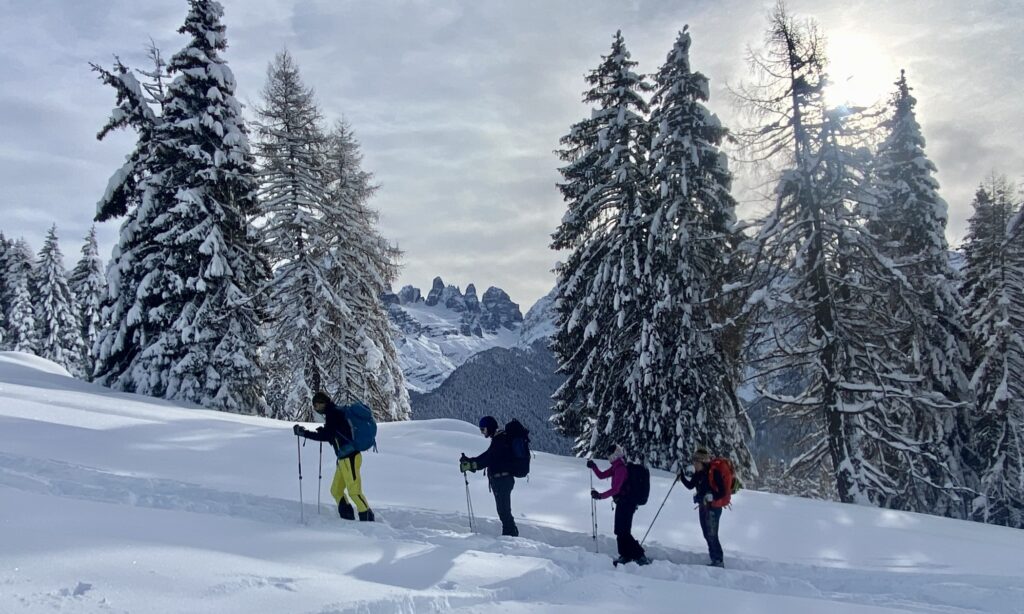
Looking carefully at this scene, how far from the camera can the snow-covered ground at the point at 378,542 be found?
539 centimetres

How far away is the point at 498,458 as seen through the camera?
9492 millimetres

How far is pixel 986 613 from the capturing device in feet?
23.9

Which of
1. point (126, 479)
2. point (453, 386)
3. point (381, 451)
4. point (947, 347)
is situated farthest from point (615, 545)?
point (453, 386)

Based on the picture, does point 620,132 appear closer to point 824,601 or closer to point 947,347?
point 947,347

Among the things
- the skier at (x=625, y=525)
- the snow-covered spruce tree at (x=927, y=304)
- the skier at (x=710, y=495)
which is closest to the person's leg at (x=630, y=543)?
the skier at (x=625, y=525)

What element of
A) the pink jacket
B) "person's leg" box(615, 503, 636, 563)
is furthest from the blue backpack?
"person's leg" box(615, 503, 636, 563)

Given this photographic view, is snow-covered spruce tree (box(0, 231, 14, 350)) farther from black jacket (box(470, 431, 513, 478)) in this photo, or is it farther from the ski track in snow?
black jacket (box(470, 431, 513, 478))

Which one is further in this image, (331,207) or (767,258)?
(331,207)

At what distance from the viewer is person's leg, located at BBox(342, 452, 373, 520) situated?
9023 millimetres

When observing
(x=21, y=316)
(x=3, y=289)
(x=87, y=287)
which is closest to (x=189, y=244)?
(x=21, y=316)

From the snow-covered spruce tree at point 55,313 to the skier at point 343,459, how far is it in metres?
50.5

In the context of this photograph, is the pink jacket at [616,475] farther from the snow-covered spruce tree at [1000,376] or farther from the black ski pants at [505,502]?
the snow-covered spruce tree at [1000,376]

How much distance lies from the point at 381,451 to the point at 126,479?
5431mm

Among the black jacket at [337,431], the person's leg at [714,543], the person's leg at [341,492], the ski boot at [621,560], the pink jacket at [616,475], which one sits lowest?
the ski boot at [621,560]
